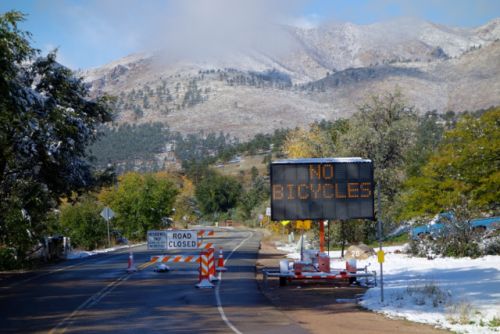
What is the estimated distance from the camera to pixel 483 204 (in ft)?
89.9

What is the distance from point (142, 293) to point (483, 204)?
1368cm

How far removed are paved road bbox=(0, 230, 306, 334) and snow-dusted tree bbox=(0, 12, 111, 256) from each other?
390 centimetres

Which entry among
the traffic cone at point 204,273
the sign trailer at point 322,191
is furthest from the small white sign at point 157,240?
the sign trailer at point 322,191

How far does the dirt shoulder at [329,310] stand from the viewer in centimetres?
1459

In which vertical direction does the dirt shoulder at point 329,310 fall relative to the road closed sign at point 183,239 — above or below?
below

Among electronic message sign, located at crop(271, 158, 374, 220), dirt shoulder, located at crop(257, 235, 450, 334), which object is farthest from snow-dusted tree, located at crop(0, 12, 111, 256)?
dirt shoulder, located at crop(257, 235, 450, 334)

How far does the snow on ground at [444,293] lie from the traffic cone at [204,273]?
17.3 feet

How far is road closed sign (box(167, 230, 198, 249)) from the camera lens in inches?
1030

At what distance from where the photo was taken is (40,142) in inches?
1145

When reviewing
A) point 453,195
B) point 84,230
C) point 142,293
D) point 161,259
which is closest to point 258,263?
point 161,259

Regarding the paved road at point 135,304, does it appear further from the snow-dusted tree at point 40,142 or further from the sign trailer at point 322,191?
the snow-dusted tree at point 40,142

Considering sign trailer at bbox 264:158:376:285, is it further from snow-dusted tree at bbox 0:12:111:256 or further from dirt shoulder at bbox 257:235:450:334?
snow-dusted tree at bbox 0:12:111:256

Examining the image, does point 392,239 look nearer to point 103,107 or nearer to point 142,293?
point 103,107

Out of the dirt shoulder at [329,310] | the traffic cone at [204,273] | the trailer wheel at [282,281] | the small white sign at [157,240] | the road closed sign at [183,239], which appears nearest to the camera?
the dirt shoulder at [329,310]
